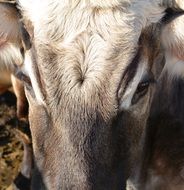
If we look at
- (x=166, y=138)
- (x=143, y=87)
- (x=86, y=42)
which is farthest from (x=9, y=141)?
(x=86, y=42)

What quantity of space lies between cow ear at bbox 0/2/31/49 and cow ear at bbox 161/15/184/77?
756 mm

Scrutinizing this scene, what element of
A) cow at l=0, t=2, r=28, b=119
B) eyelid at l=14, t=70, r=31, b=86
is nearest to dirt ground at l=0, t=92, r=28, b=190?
cow at l=0, t=2, r=28, b=119

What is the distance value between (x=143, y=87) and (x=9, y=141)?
2364 mm

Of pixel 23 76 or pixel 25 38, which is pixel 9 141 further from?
pixel 25 38

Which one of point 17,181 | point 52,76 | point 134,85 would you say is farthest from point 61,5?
point 17,181

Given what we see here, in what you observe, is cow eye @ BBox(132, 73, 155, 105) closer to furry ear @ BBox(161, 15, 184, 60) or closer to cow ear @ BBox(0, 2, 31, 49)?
furry ear @ BBox(161, 15, 184, 60)

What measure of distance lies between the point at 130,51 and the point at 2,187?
89.6 inches

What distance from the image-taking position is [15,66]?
11.6ft

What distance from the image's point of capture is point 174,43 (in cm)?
330

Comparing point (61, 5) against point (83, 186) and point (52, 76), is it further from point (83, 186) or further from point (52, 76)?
point (83, 186)

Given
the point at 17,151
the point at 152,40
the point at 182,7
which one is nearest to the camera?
the point at 152,40

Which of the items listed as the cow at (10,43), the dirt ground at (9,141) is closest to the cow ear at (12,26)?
the cow at (10,43)

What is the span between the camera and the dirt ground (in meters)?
5.00

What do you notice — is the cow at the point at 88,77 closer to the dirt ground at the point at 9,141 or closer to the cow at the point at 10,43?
the cow at the point at 10,43
